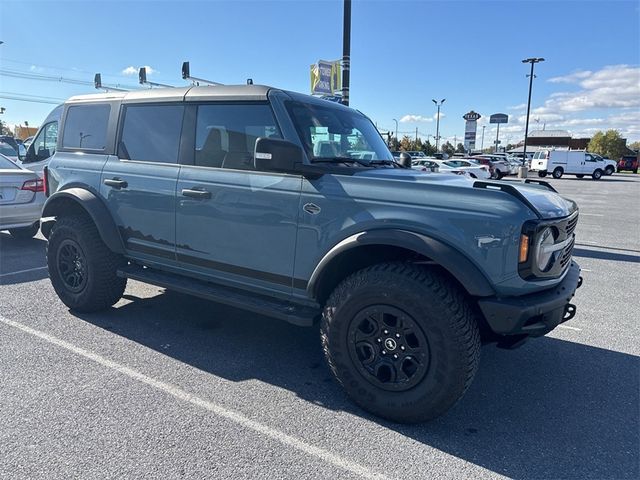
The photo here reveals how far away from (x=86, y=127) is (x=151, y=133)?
1.06m

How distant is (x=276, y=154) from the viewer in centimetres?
299

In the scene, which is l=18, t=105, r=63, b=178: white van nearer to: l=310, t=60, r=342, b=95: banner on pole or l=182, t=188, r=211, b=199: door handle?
l=310, t=60, r=342, b=95: banner on pole

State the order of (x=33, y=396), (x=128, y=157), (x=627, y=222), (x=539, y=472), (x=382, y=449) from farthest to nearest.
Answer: (x=627, y=222), (x=128, y=157), (x=33, y=396), (x=382, y=449), (x=539, y=472)

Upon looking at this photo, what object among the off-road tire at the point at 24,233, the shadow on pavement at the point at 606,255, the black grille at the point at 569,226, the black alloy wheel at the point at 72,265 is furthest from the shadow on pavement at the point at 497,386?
the off-road tire at the point at 24,233

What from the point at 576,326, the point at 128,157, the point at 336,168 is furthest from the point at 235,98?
the point at 576,326

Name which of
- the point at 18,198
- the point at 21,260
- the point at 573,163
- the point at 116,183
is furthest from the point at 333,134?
the point at 573,163

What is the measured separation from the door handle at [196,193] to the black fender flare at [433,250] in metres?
1.25

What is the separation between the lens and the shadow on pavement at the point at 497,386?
8.62 ft

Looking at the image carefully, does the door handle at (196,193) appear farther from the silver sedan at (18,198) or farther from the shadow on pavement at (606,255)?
the shadow on pavement at (606,255)

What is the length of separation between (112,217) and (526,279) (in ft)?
11.9

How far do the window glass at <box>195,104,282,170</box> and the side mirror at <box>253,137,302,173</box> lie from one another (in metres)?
0.44

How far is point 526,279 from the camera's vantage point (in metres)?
2.69

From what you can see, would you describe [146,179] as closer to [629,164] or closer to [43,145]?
[43,145]

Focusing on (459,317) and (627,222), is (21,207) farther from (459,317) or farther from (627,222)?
(627,222)
